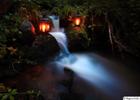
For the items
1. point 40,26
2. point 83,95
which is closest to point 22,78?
point 83,95

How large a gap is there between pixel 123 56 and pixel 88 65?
88.0 inches

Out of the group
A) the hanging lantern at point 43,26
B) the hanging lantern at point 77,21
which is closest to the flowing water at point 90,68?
the hanging lantern at point 77,21

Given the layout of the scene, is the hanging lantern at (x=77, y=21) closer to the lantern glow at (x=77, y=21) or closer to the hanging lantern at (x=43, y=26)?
the lantern glow at (x=77, y=21)

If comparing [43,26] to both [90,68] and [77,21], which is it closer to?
[77,21]

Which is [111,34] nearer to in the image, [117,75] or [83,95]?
[117,75]

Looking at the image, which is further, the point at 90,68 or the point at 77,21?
the point at 77,21

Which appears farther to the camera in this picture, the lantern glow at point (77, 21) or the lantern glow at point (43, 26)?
the lantern glow at point (77, 21)

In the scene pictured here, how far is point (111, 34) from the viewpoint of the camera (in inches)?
504

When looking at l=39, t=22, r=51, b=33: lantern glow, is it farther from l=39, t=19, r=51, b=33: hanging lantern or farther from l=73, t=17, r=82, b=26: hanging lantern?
l=73, t=17, r=82, b=26: hanging lantern

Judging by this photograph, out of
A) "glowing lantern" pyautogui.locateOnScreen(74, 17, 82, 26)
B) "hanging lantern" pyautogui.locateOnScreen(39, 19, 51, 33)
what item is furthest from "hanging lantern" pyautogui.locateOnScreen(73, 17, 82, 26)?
"hanging lantern" pyautogui.locateOnScreen(39, 19, 51, 33)

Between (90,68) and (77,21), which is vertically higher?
(77,21)

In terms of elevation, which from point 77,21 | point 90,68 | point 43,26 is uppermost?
point 77,21

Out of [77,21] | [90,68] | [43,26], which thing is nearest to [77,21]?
[77,21]

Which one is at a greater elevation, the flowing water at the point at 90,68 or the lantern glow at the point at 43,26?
the lantern glow at the point at 43,26
